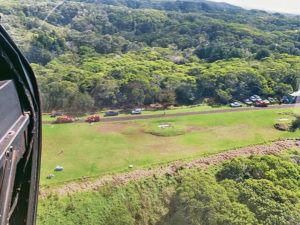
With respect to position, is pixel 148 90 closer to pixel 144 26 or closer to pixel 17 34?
pixel 17 34

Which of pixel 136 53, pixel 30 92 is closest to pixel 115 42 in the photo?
pixel 136 53

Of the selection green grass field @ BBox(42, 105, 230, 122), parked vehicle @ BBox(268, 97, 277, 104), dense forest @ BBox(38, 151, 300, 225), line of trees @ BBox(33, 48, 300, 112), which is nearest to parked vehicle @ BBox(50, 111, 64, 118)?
green grass field @ BBox(42, 105, 230, 122)

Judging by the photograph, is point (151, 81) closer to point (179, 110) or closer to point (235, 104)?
point (179, 110)

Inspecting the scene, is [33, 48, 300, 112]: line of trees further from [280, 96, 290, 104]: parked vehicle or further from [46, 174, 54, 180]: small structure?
[46, 174, 54, 180]: small structure

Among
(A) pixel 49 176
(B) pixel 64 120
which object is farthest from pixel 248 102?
(A) pixel 49 176

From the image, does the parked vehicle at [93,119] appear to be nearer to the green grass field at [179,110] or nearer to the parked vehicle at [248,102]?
the green grass field at [179,110]
